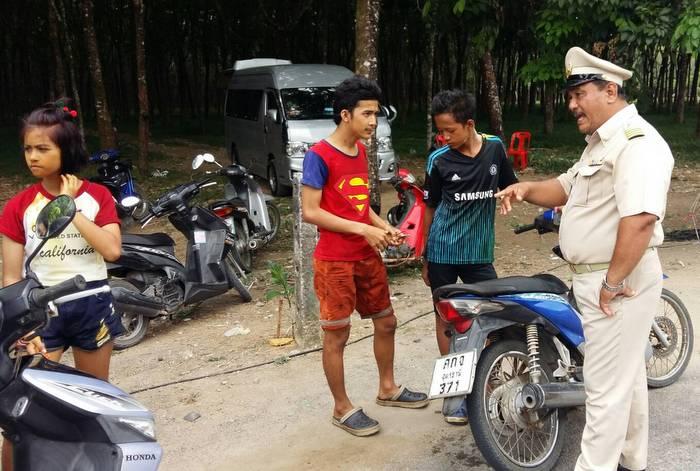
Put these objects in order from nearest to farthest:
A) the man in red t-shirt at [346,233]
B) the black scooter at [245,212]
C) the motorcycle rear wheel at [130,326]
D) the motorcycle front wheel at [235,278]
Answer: the man in red t-shirt at [346,233] → the motorcycle rear wheel at [130,326] → the motorcycle front wheel at [235,278] → the black scooter at [245,212]

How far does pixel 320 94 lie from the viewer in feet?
38.9

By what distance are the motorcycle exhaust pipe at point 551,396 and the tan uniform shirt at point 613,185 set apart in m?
0.65

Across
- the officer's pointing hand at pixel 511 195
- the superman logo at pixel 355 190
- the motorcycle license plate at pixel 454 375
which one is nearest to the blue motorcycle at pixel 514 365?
the motorcycle license plate at pixel 454 375

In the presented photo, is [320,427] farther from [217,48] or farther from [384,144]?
[217,48]

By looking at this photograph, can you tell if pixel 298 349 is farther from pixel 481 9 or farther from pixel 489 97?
pixel 489 97

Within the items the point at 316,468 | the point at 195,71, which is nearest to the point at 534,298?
the point at 316,468

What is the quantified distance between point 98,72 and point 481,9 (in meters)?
7.52

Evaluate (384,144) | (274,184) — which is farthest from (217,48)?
(384,144)

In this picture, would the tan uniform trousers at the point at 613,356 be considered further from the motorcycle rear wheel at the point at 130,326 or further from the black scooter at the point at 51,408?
the motorcycle rear wheel at the point at 130,326

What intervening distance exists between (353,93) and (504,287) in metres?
1.19

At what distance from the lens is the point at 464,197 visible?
3.73 m

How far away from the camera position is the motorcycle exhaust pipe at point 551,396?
315 centimetres

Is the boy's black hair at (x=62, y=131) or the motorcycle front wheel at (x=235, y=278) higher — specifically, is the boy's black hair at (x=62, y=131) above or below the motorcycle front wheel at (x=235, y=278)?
above

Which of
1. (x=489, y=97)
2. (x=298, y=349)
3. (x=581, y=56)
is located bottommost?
(x=298, y=349)
